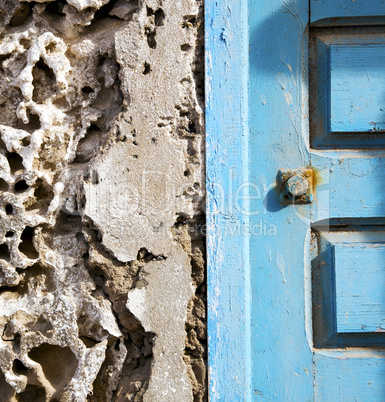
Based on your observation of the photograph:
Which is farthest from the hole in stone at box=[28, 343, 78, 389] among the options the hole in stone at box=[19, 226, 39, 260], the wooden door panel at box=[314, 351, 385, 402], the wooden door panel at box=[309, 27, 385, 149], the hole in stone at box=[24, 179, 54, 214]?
the wooden door panel at box=[309, 27, 385, 149]

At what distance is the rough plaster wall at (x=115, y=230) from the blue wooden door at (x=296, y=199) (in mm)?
70

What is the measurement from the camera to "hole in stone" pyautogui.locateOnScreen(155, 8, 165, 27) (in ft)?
3.46

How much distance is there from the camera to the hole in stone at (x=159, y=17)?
1.06 metres

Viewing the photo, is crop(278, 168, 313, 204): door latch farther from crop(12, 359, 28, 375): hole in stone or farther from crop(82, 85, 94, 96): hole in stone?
crop(12, 359, 28, 375): hole in stone

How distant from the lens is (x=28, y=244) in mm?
1078

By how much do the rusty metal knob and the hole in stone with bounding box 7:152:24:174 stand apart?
76cm

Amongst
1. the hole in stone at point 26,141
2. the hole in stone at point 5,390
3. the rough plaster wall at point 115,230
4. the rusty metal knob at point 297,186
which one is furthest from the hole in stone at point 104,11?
the hole in stone at point 5,390

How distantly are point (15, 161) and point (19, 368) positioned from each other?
0.58m

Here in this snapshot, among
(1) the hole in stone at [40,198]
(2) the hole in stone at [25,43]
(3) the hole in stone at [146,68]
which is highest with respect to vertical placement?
(2) the hole in stone at [25,43]

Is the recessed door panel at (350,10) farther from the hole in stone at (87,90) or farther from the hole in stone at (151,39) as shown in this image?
the hole in stone at (87,90)

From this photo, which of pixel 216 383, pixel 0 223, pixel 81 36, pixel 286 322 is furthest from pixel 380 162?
pixel 0 223

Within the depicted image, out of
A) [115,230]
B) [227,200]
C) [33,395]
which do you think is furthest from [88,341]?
[227,200]

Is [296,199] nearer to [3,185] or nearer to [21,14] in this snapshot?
[3,185]

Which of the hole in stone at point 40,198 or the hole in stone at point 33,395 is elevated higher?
the hole in stone at point 40,198
